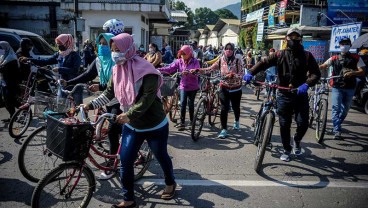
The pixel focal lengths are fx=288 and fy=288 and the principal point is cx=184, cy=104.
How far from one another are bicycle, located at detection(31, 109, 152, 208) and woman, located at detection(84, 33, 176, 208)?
9.9 inches

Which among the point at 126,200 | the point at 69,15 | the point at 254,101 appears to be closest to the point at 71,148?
the point at 126,200

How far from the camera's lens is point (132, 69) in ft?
9.43

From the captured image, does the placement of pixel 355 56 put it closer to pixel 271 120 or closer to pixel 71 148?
pixel 271 120

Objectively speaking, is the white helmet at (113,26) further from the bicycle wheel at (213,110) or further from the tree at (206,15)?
the tree at (206,15)

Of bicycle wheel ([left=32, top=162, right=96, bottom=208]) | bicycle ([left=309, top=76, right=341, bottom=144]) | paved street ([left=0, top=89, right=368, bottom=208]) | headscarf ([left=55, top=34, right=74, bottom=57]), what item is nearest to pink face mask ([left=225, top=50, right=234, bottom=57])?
paved street ([left=0, top=89, right=368, bottom=208])

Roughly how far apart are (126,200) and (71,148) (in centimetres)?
91

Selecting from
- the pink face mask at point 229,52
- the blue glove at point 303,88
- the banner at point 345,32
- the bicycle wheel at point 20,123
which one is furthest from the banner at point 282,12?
the bicycle wheel at point 20,123

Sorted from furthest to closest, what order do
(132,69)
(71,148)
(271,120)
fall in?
(271,120), (132,69), (71,148)

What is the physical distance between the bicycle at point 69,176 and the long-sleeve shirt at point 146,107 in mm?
233

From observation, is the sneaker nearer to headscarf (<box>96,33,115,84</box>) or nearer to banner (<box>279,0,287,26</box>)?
headscarf (<box>96,33,115,84</box>)

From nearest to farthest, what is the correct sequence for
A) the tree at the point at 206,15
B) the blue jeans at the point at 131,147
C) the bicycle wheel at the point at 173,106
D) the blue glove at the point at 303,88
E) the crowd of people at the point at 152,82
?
the crowd of people at the point at 152,82 → the blue jeans at the point at 131,147 → the blue glove at the point at 303,88 → the bicycle wheel at the point at 173,106 → the tree at the point at 206,15

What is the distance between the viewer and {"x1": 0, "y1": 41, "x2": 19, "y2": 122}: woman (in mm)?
5949

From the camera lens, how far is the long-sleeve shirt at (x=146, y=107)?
2.76 m

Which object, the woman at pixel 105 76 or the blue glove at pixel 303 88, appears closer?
the woman at pixel 105 76
